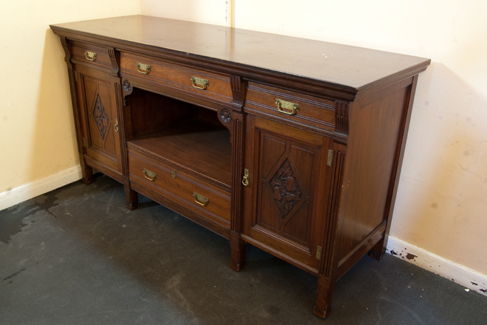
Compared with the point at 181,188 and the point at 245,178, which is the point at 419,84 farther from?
the point at 181,188

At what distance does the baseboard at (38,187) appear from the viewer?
8.46ft

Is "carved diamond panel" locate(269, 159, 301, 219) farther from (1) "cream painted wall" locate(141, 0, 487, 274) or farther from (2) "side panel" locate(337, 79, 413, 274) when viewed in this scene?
(1) "cream painted wall" locate(141, 0, 487, 274)

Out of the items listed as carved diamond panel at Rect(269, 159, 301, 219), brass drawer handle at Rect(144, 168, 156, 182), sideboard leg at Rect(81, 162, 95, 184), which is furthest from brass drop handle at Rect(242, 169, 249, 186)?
sideboard leg at Rect(81, 162, 95, 184)

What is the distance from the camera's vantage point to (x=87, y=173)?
9.23 ft

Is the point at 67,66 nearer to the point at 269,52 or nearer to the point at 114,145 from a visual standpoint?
the point at 114,145

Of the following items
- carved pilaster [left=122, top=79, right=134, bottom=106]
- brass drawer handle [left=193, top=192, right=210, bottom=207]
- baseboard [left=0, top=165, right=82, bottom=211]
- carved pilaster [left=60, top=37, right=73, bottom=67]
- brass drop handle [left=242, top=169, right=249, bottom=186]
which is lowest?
baseboard [left=0, top=165, right=82, bottom=211]

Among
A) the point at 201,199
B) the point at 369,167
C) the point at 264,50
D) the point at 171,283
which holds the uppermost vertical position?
the point at 264,50

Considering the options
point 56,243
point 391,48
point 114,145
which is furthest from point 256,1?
point 56,243

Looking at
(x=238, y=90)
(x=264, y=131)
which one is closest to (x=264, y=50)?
(x=238, y=90)

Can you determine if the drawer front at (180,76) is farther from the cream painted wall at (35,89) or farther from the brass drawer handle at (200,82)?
the cream painted wall at (35,89)

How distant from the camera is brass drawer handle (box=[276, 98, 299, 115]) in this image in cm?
157

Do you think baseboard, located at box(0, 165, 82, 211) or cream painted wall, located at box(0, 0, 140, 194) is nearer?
cream painted wall, located at box(0, 0, 140, 194)

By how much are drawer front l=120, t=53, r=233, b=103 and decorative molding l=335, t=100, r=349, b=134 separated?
485mm

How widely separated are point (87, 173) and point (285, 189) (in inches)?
62.2
